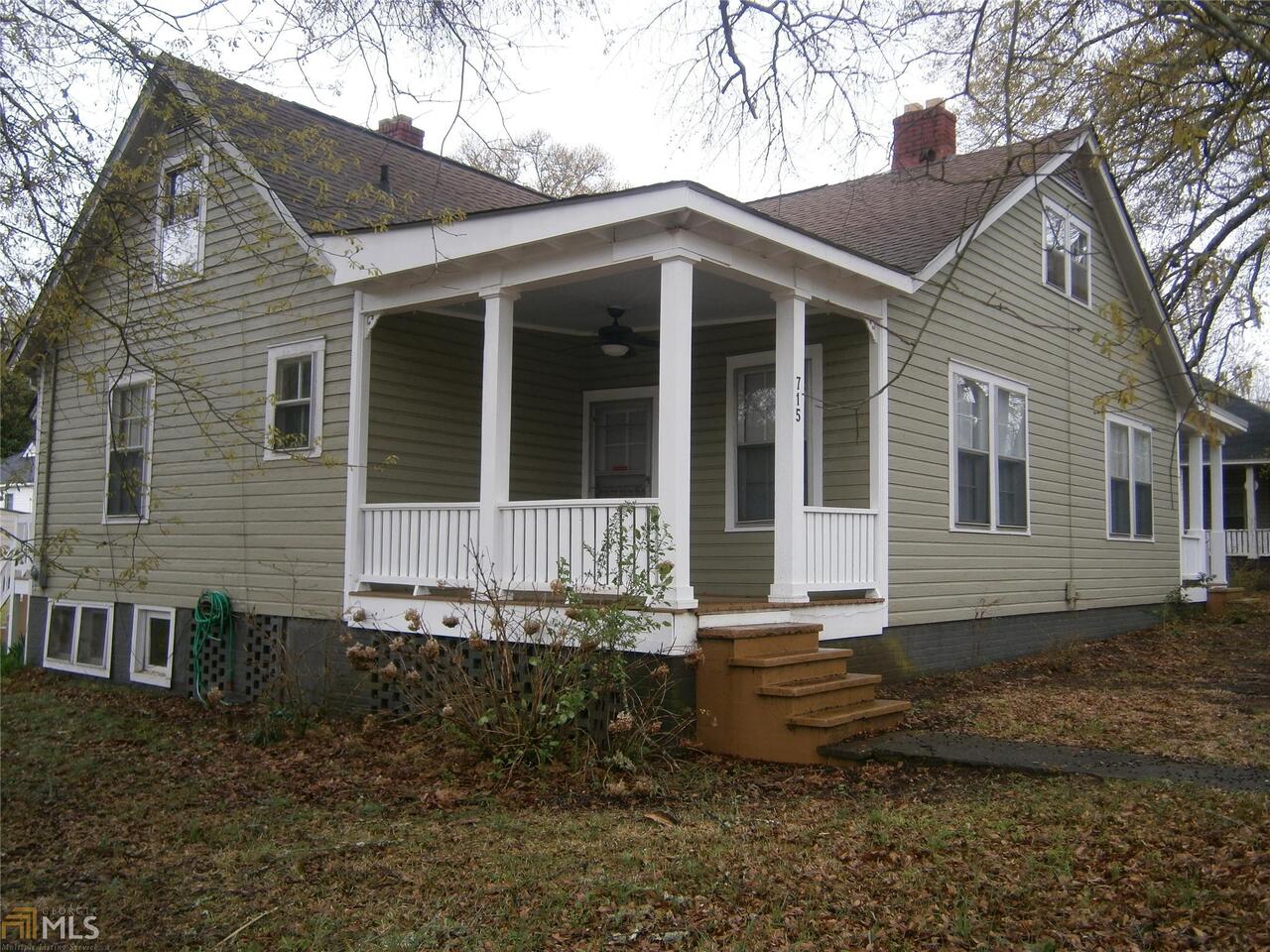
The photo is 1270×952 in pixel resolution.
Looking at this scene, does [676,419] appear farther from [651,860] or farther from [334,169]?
[334,169]

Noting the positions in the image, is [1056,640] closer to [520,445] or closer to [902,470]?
[902,470]

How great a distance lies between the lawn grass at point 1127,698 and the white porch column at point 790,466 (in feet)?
4.48

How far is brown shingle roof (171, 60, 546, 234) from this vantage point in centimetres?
813

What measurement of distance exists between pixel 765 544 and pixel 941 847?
17.5 feet

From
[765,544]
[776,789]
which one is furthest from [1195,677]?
[776,789]

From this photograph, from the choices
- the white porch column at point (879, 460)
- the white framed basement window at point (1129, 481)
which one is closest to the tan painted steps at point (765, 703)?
the white porch column at point (879, 460)

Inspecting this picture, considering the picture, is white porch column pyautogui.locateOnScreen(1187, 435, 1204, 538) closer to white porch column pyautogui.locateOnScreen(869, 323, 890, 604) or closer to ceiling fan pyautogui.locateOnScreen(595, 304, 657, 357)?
white porch column pyautogui.locateOnScreen(869, 323, 890, 604)

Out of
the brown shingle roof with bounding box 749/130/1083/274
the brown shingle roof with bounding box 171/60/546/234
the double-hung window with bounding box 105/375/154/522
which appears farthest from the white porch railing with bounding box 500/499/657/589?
the double-hung window with bounding box 105/375/154/522

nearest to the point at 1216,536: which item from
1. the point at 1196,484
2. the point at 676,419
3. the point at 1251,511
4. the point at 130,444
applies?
the point at 1196,484

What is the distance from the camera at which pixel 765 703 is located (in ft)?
23.5

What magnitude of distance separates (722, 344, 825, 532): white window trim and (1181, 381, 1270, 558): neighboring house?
1941cm

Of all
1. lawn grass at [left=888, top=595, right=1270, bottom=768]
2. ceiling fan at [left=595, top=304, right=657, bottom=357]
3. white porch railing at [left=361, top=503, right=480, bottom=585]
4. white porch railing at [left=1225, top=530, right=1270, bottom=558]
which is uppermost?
ceiling fan at [left=595, top=304, right=657, bottom=357]

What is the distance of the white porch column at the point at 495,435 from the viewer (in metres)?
8.44

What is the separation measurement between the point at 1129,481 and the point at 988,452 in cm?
443
